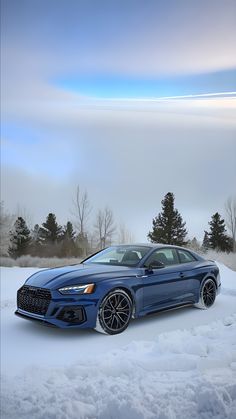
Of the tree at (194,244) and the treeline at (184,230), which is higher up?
the treeline at (184,230)

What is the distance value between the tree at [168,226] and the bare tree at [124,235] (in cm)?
21

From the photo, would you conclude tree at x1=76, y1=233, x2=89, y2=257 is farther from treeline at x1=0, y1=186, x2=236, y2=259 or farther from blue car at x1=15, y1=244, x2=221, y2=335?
blue car at x1=15, y1=244, x2=221, y2=335

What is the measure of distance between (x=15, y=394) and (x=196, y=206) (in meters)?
1.76

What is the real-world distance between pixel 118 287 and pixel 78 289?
0.42 meters

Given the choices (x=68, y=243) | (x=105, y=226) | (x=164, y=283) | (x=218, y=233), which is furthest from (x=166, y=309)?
(x=218, y=233)

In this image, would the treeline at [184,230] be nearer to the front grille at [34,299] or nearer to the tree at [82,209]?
the tree at [82,209]

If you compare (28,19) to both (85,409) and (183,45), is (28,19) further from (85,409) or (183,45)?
(85,409)

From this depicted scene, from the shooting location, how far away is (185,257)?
4.20 m

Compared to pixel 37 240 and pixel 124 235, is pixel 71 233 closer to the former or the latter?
pixel 124 235

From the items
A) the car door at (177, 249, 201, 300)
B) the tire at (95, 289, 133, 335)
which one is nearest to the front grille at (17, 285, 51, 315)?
the tire at (95, 289, 133, 335)

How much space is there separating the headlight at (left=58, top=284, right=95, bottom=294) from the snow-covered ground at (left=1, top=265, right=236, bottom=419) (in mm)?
410

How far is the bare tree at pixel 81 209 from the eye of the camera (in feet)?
12.1

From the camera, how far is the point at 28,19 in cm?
273

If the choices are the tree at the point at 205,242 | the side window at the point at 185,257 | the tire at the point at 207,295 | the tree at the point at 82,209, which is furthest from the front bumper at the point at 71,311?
the tire at the point at 207,295
